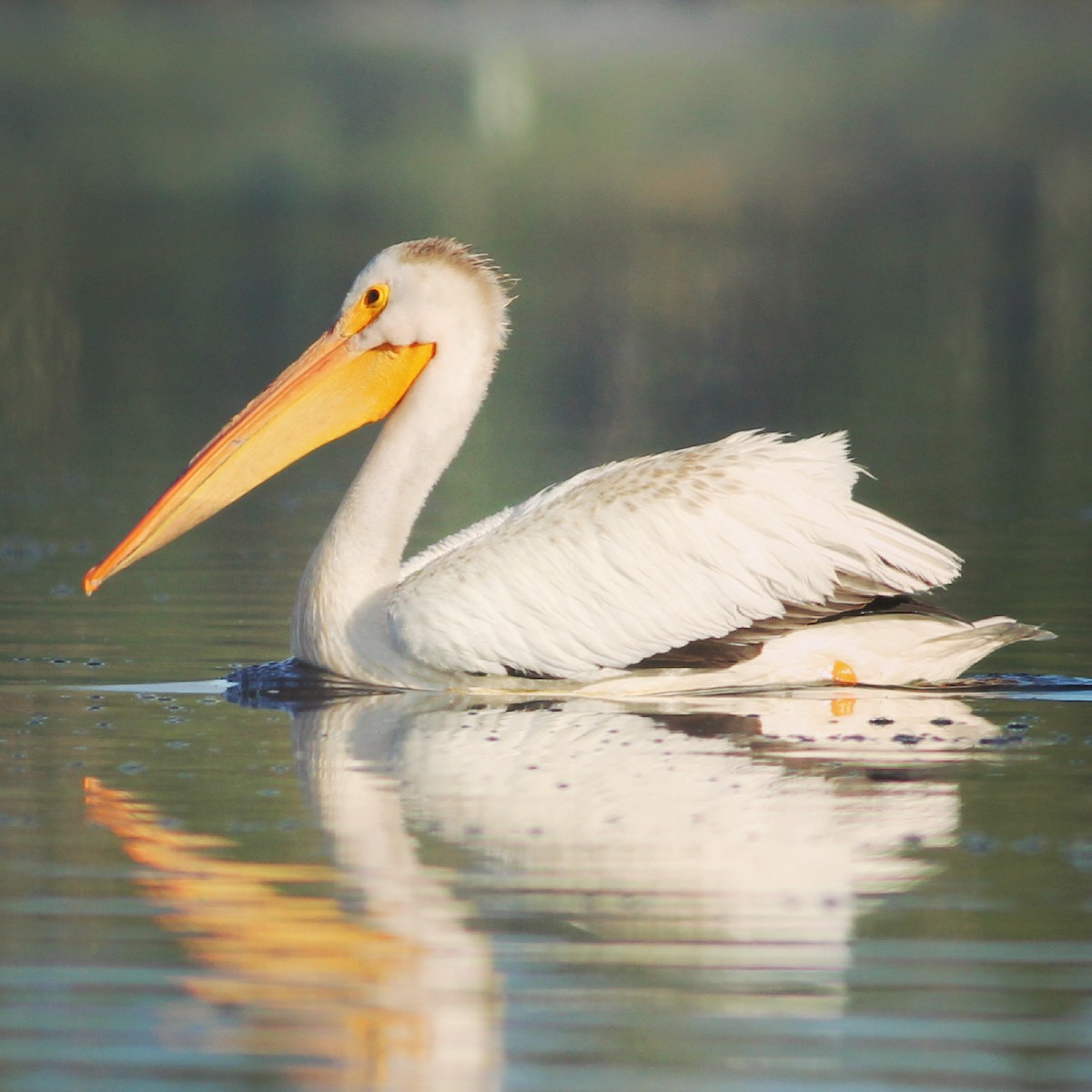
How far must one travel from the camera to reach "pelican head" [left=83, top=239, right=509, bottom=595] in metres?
8.76

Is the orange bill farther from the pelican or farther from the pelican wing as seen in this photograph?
the pelican wing

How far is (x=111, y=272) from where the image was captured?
3450 cm

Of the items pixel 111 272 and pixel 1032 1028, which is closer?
pixel 1032 1028

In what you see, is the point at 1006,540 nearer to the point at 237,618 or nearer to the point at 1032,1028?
the point at 237,618

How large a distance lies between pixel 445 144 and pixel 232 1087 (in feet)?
217

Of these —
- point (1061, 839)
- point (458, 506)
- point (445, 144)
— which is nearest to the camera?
point (1061, 839)

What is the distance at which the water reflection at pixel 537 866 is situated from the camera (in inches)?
197

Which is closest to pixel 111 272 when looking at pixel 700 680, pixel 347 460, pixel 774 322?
pixel 774 322

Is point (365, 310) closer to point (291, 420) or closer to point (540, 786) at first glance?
point (291, 420)

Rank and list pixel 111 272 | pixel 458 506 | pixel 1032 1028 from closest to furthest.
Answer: pixel 1032 1028 < pixel 458 506 < pixel 111 272

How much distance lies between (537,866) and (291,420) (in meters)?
3.17

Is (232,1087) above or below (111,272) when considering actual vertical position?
below

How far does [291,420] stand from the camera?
8844 mm

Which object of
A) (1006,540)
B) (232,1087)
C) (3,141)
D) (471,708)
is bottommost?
(232,1087)
